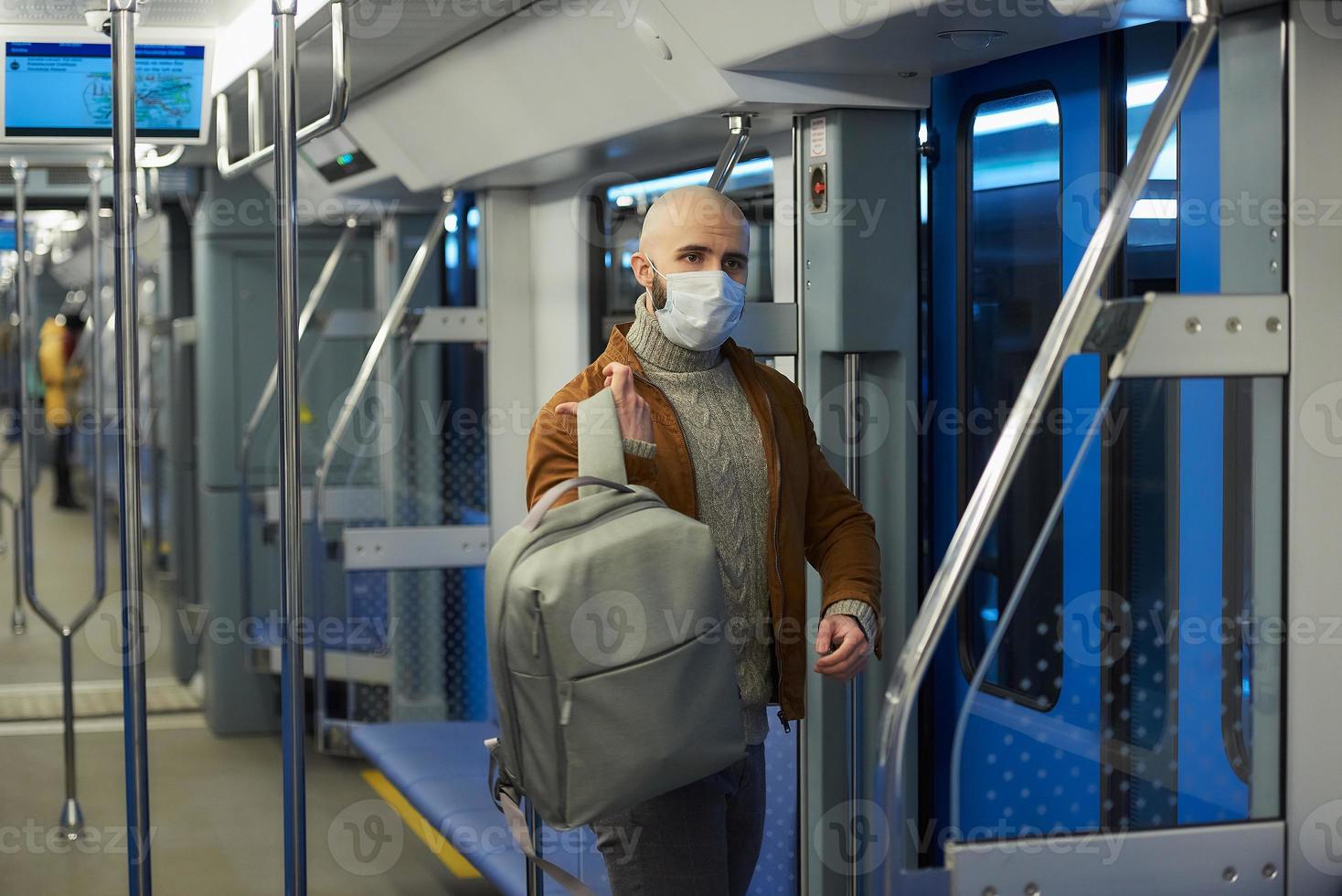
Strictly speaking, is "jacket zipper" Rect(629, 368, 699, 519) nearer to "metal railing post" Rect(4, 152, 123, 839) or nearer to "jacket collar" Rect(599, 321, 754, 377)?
"jacket collar" Rect(599, 321, 754, 377)

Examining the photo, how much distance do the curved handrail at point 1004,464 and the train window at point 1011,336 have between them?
1087mm

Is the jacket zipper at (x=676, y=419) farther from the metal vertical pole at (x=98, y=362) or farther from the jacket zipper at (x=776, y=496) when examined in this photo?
the metal vertical pole at (x=98, y=362)

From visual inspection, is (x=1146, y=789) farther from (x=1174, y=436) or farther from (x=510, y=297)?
(x=510, y=297)

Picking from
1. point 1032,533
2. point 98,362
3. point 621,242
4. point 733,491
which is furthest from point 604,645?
point 98,362

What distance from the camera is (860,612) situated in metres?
2.42

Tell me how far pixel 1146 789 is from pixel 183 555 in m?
6.11

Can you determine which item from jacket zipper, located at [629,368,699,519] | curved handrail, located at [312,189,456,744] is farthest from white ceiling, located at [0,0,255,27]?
jacket zipper, located at [629,368,699,519]

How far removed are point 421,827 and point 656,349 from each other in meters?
3.18

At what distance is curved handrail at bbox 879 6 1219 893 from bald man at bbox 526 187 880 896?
472 millimetres

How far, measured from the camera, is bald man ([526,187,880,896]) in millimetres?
2348

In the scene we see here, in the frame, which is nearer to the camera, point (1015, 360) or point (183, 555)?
point (1015, 360)

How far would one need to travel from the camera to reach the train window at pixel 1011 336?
300cm

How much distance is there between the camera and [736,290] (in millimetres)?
2438

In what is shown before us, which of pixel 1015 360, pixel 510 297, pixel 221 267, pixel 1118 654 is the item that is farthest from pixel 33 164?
pixel 1118 654
